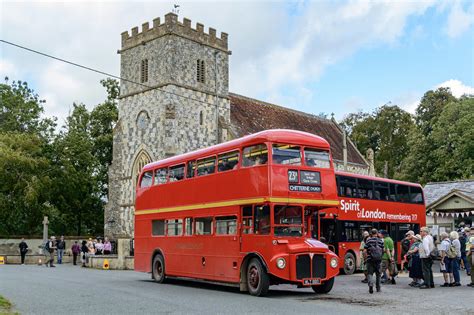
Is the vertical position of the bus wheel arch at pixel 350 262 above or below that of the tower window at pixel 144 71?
below

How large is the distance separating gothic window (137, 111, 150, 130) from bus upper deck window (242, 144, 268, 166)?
80.3 ft

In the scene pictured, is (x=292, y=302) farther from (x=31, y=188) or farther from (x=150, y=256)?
(x=31, y=188)

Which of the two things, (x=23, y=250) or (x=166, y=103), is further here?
(x=166, y=103)

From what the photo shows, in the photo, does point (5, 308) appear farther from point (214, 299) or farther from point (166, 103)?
point (166, 103)

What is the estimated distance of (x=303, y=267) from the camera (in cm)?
1548

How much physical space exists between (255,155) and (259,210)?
154 cm

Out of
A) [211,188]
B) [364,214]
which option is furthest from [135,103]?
[211,188]

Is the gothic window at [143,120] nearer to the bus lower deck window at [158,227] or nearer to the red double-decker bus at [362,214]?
the red double-decker bus at [362,214]

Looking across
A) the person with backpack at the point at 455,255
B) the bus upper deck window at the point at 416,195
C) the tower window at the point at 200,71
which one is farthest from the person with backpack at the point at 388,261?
the tower window at the point at 200,71

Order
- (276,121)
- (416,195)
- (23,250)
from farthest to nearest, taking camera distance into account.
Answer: (276,121)
(23,250)
(416,195)

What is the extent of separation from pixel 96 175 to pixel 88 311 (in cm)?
4157

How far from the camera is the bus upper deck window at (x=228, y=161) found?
1717 centimetres

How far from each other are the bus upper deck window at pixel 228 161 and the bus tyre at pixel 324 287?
162 inches

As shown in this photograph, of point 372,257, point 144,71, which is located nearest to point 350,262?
point 372,257
